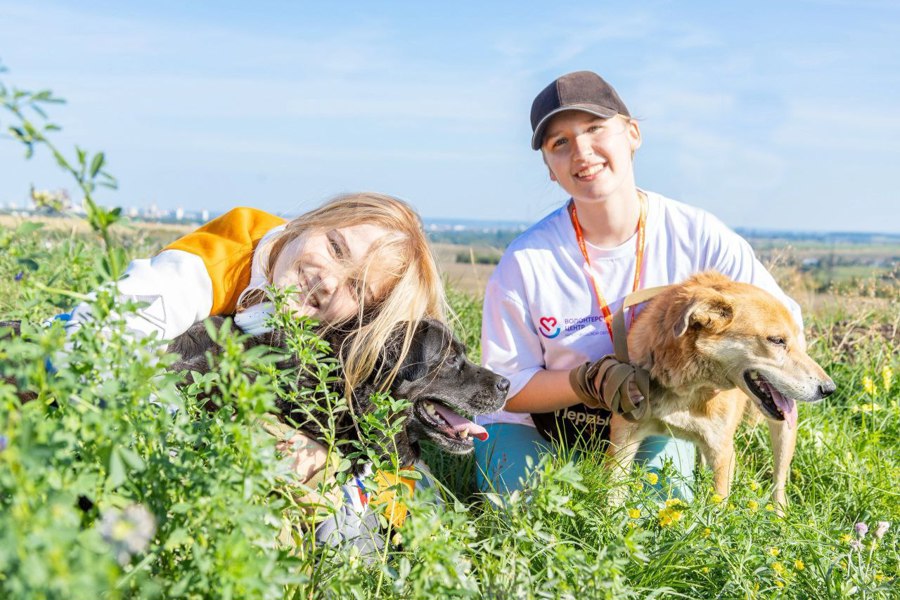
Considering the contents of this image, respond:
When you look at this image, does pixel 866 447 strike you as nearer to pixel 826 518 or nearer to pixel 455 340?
pixel 826 518

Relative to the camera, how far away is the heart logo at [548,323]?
12.8 ft

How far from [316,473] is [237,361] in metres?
1.50

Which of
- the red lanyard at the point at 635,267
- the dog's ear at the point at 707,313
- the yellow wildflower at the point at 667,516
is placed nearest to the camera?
the yellow wildflower at the point at 667,516

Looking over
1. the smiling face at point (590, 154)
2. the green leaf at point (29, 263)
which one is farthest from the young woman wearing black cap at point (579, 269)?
the green leaf at point (29, 263)

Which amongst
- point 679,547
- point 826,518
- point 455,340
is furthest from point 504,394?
point 826,518

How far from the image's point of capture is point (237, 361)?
1351 millimetres

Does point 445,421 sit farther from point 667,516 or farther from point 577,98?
point 577,98

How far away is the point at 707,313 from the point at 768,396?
0.51 metres

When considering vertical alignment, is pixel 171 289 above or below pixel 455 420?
above

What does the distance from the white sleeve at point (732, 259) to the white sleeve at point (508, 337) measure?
970 mm

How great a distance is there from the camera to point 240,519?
1.32 m

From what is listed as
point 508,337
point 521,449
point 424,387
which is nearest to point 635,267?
point 508,337

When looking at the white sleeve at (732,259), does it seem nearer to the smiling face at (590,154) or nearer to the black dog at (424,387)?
the smiling face at (590,154)

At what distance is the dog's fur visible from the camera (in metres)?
3.47
